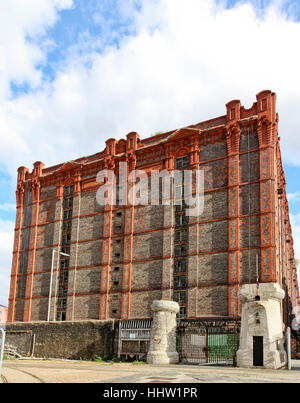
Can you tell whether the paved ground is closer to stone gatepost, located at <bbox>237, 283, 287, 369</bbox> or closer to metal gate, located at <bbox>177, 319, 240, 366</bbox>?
stone gatepost, located at <bbox>237, 283, 287, 369</bbox>

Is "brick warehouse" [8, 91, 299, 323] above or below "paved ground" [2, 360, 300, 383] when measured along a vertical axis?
above

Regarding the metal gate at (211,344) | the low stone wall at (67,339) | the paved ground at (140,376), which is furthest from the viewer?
the low stone wall at (67,339)

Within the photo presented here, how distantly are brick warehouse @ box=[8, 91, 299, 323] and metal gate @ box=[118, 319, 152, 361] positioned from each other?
24.3ft

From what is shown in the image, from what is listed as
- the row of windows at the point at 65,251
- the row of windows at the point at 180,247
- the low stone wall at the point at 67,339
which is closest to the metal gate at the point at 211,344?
the low stone wall at the point at 67,339

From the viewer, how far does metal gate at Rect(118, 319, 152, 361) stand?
102ft

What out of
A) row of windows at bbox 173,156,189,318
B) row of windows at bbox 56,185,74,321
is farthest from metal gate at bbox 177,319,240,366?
row of windows at bbox 56,185,74,321

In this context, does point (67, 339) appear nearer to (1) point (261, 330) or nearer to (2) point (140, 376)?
(1) point (261, 330)

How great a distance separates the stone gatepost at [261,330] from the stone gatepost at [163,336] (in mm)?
4679

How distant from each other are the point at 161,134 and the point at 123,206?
8.26 meters

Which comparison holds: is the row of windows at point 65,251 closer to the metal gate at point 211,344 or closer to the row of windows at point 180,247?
the row of windows at point 180,247

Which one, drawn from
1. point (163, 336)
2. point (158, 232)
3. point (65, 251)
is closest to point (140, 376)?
point (163, 336)

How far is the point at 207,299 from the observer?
37906 mm

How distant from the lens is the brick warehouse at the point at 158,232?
123 feet

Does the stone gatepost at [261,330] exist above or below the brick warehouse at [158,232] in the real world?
below
